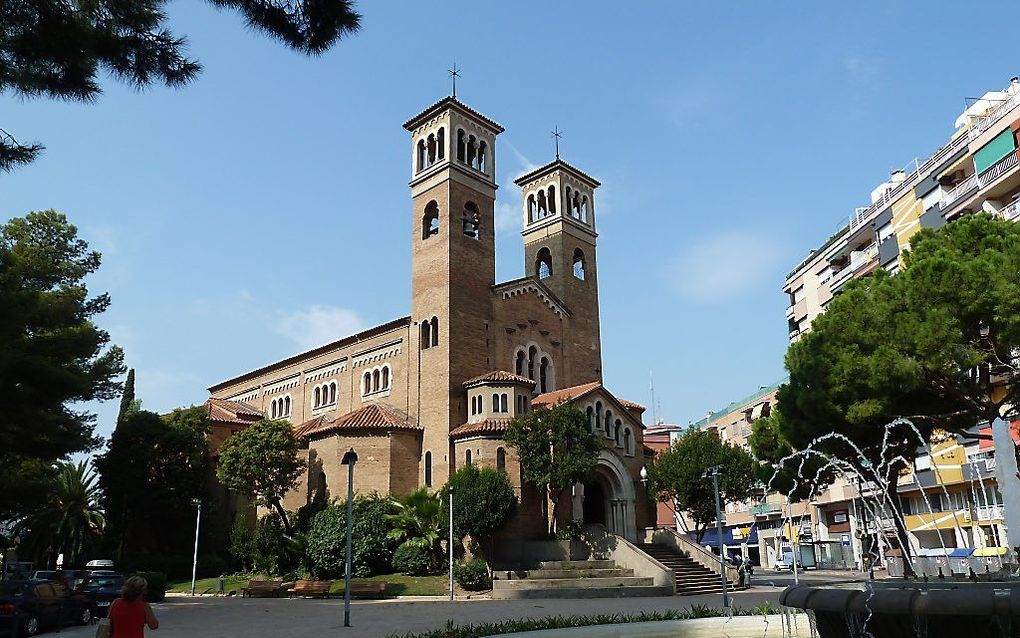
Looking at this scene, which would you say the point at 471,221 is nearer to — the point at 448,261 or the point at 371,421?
the point at 448,261

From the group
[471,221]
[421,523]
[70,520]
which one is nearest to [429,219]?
[471,221]

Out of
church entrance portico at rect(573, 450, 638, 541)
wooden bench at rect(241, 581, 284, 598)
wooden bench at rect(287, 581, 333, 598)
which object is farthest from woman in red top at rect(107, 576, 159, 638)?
church entrance portico at rect(573, 450, 638, 541)

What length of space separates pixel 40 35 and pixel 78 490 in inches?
1960

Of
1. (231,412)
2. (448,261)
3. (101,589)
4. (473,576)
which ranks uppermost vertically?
(448,261)

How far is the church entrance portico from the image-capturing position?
36.9 meters

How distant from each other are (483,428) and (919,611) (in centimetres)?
2611

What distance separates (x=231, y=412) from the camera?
4931 centimetres

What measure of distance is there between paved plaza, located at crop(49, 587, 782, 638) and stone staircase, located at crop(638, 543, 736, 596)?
1719 millimetres

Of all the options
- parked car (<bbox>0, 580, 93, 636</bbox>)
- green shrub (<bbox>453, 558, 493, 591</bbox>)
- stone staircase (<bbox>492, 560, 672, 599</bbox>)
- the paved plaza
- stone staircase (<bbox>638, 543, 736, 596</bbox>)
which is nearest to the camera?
parked car (<bbox>0, 580, 93, 636</bbox>)

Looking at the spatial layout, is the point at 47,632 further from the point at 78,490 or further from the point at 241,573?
the point at 78,490

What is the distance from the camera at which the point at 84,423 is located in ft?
101

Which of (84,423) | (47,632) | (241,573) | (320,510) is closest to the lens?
(47,632)

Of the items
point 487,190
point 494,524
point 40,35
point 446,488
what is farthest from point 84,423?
point 40,35

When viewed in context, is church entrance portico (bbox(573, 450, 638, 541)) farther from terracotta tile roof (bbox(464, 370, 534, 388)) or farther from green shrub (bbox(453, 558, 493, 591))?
green shrub (bbox(453, 558, 493, 591))
